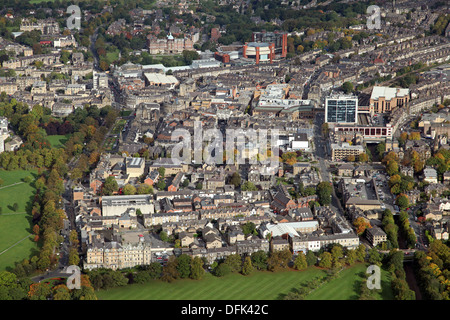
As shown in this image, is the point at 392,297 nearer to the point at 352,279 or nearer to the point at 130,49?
the point at 352,279

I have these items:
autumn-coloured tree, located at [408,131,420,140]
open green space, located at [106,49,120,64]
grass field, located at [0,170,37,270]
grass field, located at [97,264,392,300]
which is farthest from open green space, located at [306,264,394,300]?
open green space, located at [106,49,120,64]

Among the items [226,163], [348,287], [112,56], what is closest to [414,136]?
[226,163]

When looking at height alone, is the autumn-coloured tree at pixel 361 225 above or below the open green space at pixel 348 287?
above

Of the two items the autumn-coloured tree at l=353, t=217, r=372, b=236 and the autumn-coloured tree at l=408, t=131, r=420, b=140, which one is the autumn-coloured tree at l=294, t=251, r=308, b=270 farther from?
the autumn-coloured tree at l=408, t=131, r=420, b=140

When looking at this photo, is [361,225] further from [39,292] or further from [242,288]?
[39,292]

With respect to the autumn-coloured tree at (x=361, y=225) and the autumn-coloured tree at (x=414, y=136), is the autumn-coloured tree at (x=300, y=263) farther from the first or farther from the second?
the autumn-coloured tree at (x=414, y=136)

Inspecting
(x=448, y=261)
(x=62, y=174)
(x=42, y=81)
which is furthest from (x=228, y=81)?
(x=448, y=261)

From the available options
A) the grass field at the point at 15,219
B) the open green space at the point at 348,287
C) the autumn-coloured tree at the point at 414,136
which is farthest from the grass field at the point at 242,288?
the autumn-coloured tree at the point at 414,136
